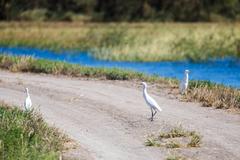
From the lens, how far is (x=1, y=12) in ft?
254

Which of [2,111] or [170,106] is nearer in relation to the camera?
[2,111]

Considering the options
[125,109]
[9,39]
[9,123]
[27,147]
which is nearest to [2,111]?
[9,123]

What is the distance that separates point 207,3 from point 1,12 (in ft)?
68.0

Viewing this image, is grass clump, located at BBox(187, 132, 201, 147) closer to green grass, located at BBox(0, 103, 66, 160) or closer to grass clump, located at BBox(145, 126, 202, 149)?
grass clump, located at BBox(145, 126, 202, 149)

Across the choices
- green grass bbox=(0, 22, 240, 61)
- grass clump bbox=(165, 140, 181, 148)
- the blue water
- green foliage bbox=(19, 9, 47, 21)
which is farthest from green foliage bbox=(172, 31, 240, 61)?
green foliage bbox=(19, 9, 47, 21)

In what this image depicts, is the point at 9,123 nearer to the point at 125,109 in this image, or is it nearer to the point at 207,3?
the point at 125,109

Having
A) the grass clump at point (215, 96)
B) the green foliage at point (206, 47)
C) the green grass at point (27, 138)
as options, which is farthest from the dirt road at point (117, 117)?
the green foliage at point (206, 47)

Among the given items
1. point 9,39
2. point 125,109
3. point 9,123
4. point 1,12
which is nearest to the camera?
point 9,123

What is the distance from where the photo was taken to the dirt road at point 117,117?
48.9ft

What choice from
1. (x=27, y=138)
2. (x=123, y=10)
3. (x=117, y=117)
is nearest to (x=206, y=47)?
(x=117, y=117)

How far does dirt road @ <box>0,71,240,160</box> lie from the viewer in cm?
1489

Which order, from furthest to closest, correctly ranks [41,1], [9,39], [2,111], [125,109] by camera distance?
[41,1] → [9,39] → [125,109] → [2,111]

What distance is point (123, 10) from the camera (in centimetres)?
8112

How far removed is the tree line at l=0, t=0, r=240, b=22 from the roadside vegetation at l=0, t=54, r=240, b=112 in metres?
47.3
